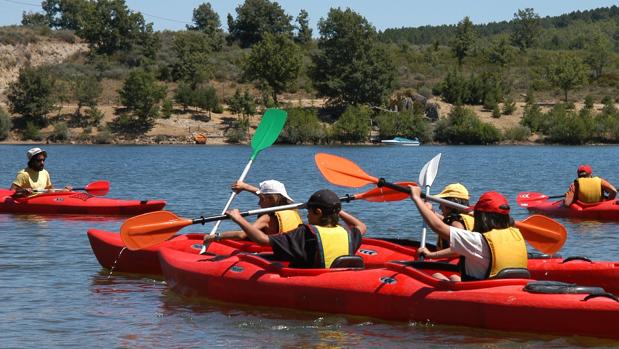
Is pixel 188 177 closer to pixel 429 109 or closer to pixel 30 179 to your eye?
pixel 30 179

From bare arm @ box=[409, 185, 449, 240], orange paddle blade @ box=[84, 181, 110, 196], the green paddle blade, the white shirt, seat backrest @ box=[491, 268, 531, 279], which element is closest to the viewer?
bare arm @ box=[409, 185, 449, 240]

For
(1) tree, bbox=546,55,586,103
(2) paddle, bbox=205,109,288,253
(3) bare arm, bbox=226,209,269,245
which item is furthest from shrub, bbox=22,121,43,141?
(3) bare arm, bbox=226,209,269,245

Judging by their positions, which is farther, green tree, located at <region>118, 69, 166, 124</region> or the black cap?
green tree, located at <region>118, 69, 166, 124</region>

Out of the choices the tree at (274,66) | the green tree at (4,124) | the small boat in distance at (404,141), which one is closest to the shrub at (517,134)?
the small boat in distance at (404,141)

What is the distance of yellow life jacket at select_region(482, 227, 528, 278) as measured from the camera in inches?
380

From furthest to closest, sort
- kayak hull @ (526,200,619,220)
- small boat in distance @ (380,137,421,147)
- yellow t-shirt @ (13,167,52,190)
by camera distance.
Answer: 1. small boat in distance @ (380,137,421,147)
2. yellow t-shirt @ (13,167,52,190)
3. kayak hull @ (526,200,619,220)

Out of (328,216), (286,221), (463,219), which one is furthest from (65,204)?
(463,219)

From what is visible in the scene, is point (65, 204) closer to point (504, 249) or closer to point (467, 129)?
point (504, 249)

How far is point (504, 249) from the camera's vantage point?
9727mm

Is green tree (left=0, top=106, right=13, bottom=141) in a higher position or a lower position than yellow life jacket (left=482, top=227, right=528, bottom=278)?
lower

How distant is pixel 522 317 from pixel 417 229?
410 inches

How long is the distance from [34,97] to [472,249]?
6153 cm

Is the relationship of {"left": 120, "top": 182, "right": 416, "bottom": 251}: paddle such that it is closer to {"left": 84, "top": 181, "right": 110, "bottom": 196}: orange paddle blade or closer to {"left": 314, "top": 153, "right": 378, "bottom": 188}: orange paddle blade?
{"left": 314, "top": 153, "right": 378, "bottom": 188}: orange paddle blade

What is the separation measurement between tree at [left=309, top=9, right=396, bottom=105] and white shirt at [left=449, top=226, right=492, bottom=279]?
6473cm
